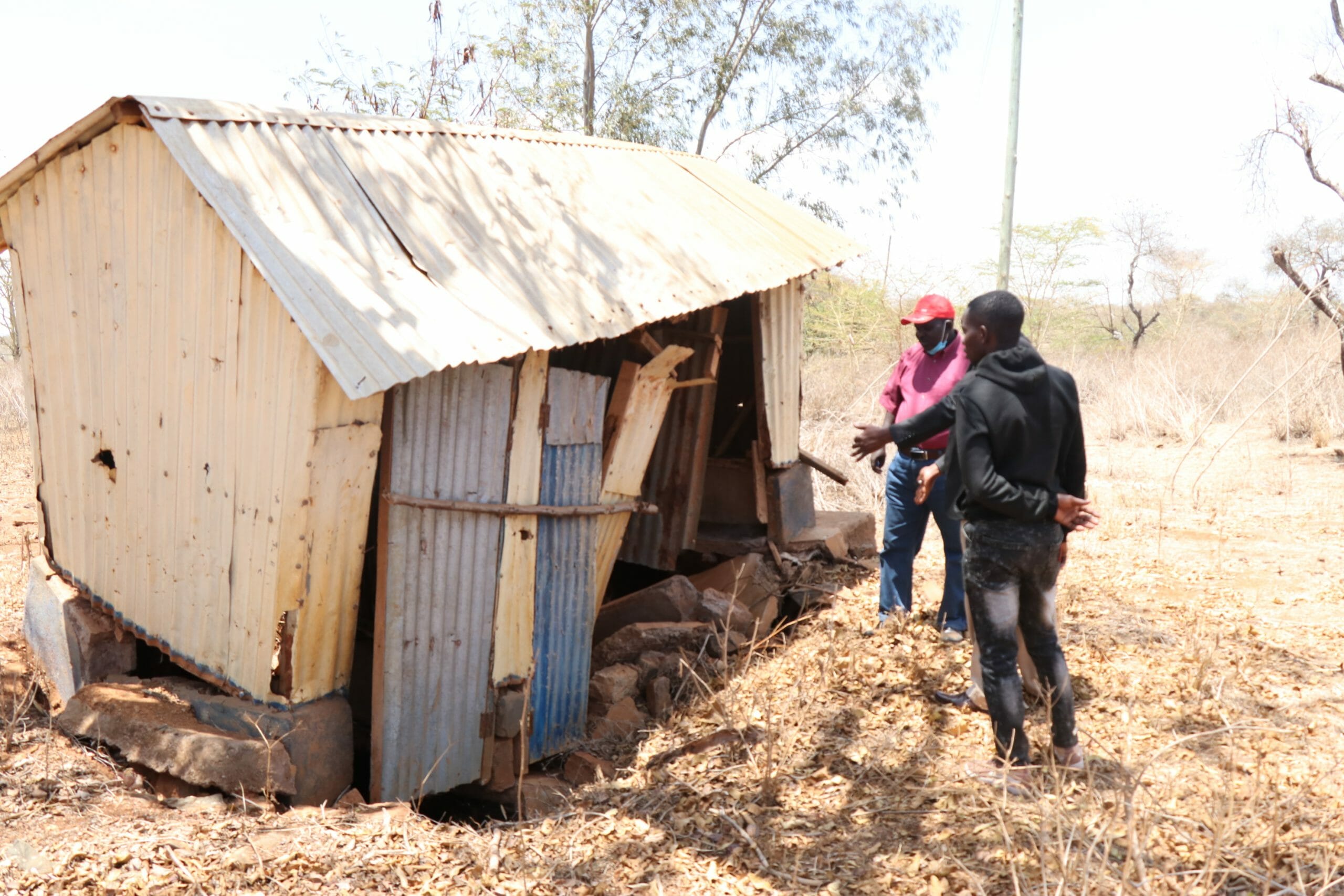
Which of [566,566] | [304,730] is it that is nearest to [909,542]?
[566,566]

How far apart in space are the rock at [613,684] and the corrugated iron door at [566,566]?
119 millimetres

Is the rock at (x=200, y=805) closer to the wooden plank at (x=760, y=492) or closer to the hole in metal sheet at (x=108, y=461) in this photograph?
the hole in metal sheet at (x=108, y=461)

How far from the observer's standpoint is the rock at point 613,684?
5660 mm

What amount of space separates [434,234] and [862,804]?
10.6 feet

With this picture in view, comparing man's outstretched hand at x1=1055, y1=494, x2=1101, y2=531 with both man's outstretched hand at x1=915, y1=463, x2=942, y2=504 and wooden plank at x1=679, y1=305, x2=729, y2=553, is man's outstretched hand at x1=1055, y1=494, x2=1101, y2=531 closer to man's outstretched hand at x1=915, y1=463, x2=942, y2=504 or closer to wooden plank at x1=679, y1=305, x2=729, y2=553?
man's outstretched hand at x1=915, y1=463, x2=942, y2=504

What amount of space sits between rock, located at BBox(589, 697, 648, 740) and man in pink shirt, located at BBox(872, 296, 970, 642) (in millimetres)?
1716

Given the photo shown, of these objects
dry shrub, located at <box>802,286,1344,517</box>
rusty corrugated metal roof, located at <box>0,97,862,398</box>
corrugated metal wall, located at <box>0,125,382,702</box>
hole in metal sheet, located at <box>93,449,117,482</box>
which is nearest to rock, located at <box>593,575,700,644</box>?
rusty corrugated metal roof, located at <box>0,97,862,398</box>

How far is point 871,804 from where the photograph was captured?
430cm

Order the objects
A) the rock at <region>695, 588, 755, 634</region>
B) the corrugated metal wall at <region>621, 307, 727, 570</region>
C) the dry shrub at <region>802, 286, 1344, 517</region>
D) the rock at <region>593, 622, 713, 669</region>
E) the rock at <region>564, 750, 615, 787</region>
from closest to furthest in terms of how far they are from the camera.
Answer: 1. the rock at <region>564, 750, 615, 787</region>
2. the rock at <region>593, 622, 713, 669</region>
3. the rock at <region>695, 588, 755, 634</region>
4. the corrugated metal wall at <region>621, 307, 727, 570</region>
5. the dry shrub at <region>802, 286, 1344, 517</region>

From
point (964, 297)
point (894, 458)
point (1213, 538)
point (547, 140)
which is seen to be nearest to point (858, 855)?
point (894, 458)

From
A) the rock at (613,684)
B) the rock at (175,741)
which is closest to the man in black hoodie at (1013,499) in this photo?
the rock at (613,684)

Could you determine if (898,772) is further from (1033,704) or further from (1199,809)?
(1199,809)

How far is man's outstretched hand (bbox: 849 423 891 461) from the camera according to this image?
4.80 metres

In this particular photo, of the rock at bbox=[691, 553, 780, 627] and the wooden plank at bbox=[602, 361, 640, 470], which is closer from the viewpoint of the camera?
the wooden plank at bbox=[602, 361, 640, 470]
